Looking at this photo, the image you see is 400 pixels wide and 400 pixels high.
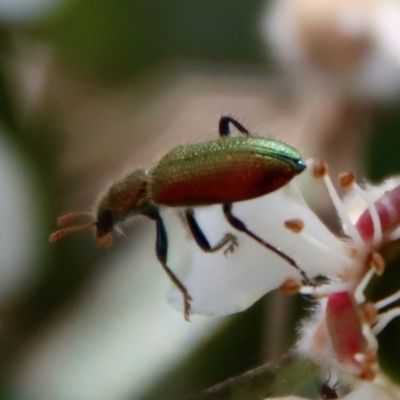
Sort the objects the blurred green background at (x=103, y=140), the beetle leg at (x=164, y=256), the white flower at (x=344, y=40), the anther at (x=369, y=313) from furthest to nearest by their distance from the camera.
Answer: the white flower at (x=344, y=40) < the blurred green background at (x=103, y=140) < the beetle leg at (x=164, y=256) < the anther at (x=369, y=313)

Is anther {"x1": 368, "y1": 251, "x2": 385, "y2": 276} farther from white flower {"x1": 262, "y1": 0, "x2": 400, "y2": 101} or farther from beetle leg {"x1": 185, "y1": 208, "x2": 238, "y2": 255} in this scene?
white flower {"x1": 262, "y1": 0, "x2": 400, "y2": 101}

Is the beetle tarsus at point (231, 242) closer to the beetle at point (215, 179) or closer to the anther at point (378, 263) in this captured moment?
the beetle at point (215, 179)

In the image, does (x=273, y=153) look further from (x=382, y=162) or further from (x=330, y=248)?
(x=382, y=162)

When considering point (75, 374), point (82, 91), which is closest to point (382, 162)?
point (75, 374)

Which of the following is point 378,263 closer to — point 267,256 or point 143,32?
point 267,256

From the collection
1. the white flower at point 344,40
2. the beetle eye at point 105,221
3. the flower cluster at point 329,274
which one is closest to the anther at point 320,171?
the flower cluster at point 329,274

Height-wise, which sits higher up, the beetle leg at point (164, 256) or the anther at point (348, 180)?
the anther at point (348, 180)

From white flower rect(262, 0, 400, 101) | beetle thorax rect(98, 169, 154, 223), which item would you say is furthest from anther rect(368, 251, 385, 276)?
white flower rect(262, 0, 400, 101)

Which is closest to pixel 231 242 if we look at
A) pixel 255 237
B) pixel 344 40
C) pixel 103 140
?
pixel 255 237
